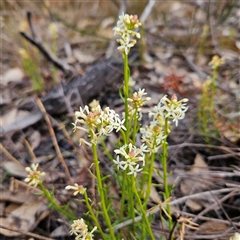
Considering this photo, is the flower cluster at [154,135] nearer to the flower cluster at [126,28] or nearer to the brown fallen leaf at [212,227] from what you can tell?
the flower cluster at [126,28]

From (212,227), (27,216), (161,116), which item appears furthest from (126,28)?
(27,216)

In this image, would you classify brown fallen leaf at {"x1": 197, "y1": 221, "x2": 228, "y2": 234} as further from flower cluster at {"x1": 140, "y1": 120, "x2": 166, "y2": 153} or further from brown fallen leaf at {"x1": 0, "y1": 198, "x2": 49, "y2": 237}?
brown fallen leaf at {"x1": 0, "y1": 198, "x2": 49, "y2": 237}

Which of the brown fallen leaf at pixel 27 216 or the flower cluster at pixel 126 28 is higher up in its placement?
the flower cluster at pixel 126 28

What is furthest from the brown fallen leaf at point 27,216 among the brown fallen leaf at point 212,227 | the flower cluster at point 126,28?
the flower cluster at point 126,28

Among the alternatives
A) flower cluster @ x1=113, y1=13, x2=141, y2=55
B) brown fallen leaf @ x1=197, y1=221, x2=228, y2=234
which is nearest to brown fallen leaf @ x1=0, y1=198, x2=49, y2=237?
brown fallen leaf @ x1=197, y1=221, x2=228, y2=234

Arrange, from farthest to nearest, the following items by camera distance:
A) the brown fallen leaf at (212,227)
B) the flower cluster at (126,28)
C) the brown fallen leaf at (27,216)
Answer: the brown fallen leaf at (27,216)
the brown fallen leaf at (212,227)
the flower cluster at (126,28)

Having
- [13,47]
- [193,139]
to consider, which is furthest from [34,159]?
[13,47]

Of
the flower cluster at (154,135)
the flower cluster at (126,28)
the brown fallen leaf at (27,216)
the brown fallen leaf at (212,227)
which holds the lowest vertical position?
the brown fallen leaf at (212,227)

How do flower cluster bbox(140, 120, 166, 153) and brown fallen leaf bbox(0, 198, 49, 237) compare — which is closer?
flower cluster bbox(140, 120, 166, 153)

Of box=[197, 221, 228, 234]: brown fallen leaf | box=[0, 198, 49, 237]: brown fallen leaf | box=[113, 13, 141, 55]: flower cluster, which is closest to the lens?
box=[113, 13, 141, 55]: flower cluster

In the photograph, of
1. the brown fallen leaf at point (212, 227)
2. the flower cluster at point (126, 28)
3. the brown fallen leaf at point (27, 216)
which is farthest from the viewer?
the brown fallen leaf at point (27, 216)

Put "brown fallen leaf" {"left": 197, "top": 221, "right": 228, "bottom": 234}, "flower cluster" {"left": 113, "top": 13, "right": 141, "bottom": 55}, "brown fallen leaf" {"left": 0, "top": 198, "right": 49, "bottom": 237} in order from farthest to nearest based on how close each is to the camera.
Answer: "brown fallen leaf" {"left": 0, "top": 198, "right": 49, "bottom": 237} → "brown fallen leaf" {"left": 197, "top": 221, "right": 228, "bottom": 234} → "flower cluster" {"left": 113, "top": 13, "right": 141, "bottom": 55}
